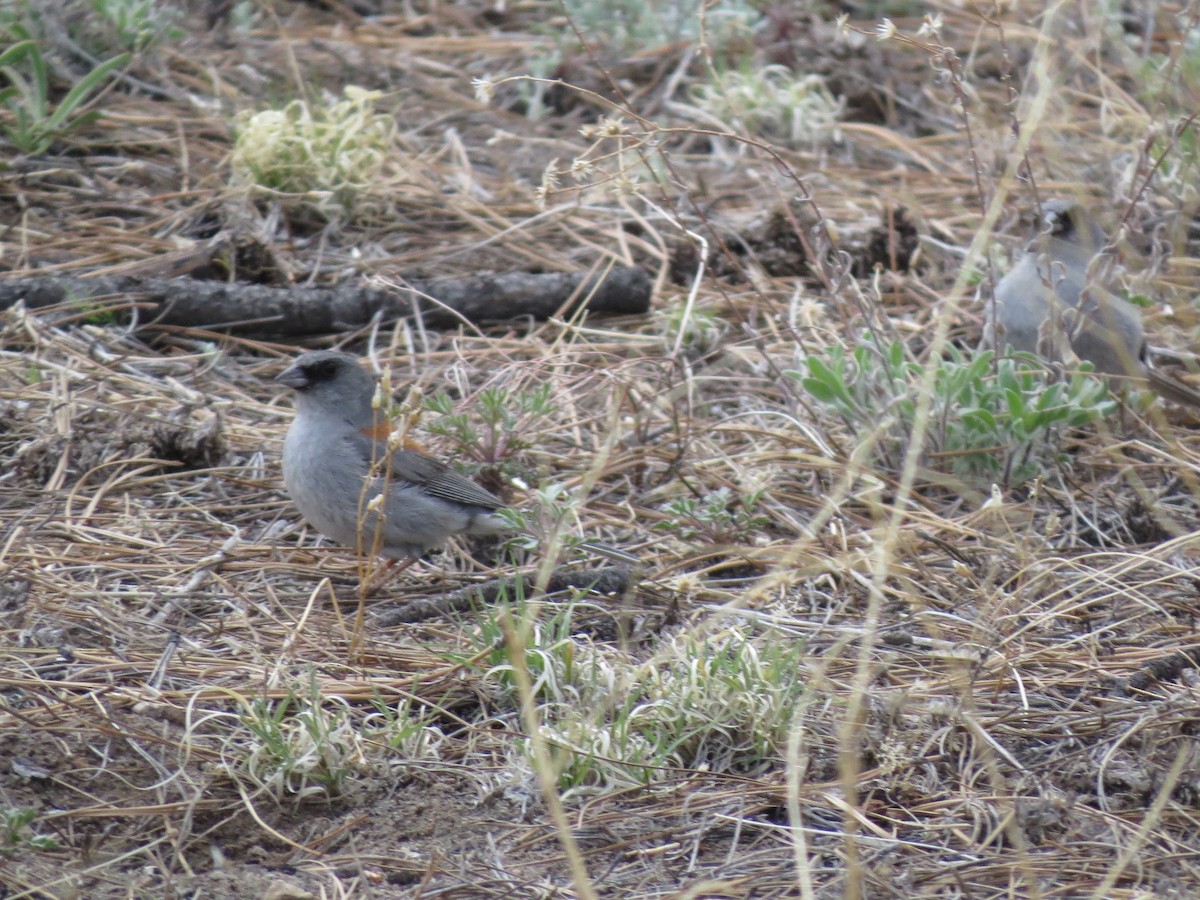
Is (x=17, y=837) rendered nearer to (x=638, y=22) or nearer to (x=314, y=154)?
(x=314, y=154)

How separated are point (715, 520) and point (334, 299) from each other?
2.11 metres

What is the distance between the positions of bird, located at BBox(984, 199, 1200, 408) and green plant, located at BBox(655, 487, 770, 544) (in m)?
1.18

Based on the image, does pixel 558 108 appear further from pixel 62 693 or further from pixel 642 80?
pixel 62 693

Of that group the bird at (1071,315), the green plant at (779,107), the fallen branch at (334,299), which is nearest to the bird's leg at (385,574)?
the fallen branch at (334,299)

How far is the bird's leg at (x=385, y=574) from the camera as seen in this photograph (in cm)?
444

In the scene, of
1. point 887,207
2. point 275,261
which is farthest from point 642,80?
point 275,261

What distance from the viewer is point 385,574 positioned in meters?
4.60

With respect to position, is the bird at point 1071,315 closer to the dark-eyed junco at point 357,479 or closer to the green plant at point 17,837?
the dark-eyed junco at point 357,479

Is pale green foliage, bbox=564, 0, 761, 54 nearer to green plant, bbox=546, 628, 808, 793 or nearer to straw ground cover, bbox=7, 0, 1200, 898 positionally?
straw ground cover, bbox=7, 0, 1200, 898

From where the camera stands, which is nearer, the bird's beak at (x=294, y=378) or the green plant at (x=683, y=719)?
the green plant at (x=683, y=719)

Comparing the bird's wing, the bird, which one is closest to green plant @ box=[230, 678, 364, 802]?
the bird's wing

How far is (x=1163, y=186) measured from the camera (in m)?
6.28

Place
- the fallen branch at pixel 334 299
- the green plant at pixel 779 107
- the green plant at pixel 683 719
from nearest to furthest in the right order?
the green plant at pixel 683 719 < the fallen branch at pixel 334 299 < the green plant at pixel 779 107

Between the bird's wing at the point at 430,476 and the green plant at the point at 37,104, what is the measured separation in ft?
9.08
